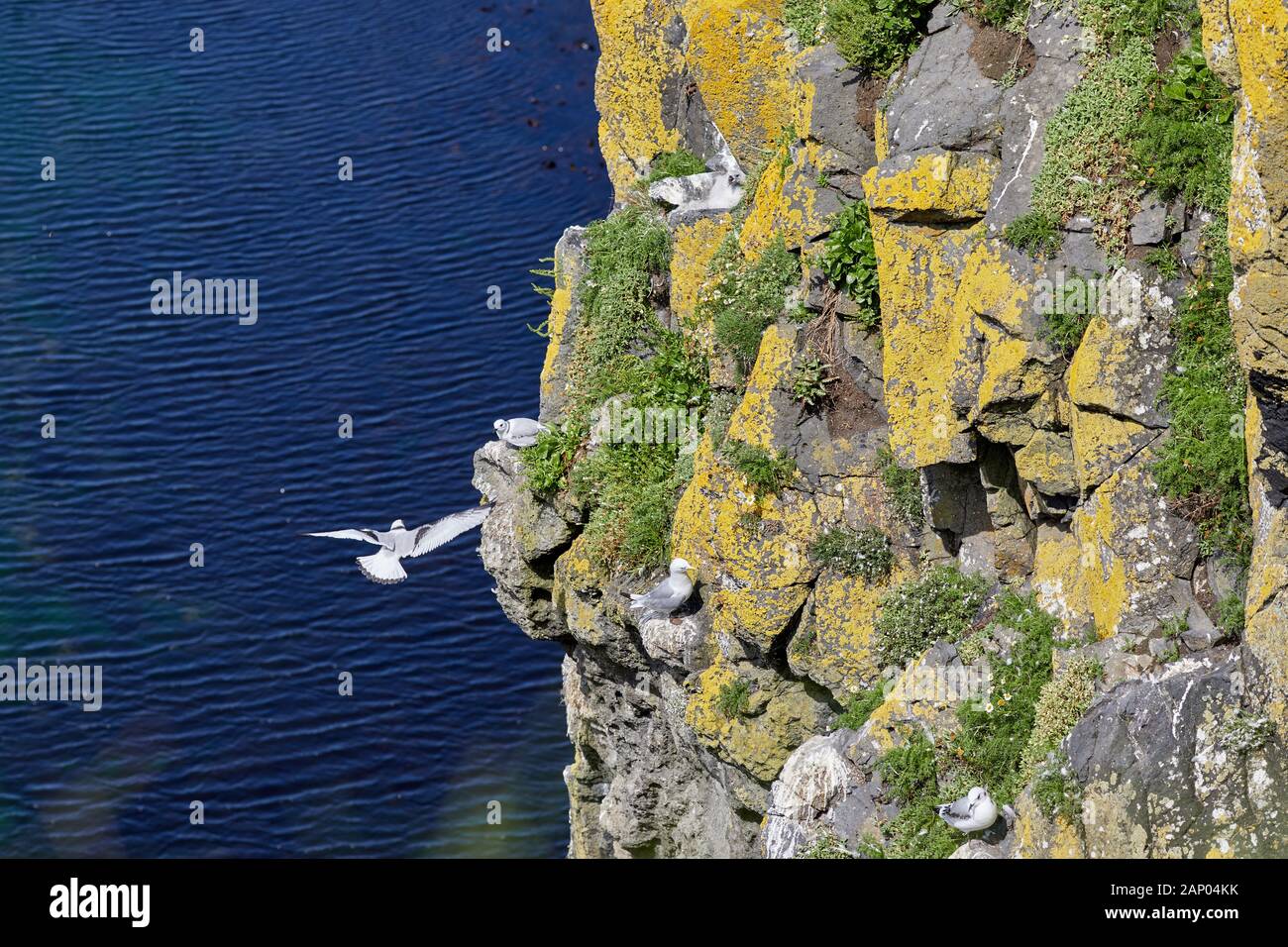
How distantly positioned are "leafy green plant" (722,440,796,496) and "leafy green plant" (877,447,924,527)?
3.50 feet

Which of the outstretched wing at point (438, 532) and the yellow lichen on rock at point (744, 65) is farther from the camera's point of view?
the outstretched wing at point (438, 532)

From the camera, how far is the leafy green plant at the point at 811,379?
643 inches

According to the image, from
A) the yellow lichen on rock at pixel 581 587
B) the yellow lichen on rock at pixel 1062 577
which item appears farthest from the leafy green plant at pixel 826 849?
the yellow lichen on rock at pixel 581 587

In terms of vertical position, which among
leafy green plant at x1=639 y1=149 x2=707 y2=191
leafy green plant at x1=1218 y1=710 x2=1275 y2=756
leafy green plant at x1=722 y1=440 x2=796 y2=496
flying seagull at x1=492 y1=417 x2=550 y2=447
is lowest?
leafy green plant at x1=1218 y1=710 x2=1275 y2=756

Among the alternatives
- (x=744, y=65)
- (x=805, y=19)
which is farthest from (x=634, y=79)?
(x=805, y=19)

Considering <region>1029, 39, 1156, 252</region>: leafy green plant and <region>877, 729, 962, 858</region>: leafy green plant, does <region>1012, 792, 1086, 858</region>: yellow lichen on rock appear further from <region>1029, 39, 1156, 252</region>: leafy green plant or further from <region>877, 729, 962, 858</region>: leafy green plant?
<region>1029, 39, 1156, 252</region>: leafy green plant

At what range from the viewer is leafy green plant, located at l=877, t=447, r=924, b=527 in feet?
52.5

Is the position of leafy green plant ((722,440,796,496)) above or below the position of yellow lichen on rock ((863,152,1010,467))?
below

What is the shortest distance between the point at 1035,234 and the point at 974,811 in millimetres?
4914

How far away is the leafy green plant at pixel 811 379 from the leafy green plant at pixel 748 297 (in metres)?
0.76

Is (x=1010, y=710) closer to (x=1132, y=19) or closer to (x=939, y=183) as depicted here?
(x=939, y=183)

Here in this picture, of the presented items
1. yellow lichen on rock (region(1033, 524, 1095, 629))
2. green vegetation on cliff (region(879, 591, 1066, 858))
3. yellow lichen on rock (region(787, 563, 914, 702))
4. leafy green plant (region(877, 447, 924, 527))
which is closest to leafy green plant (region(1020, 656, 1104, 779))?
green vegetation on cliff (region(879, 591, 1066, 858))

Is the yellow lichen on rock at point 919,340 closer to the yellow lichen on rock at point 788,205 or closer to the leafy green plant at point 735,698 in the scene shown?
the yellow lichen on rock at point 788,205

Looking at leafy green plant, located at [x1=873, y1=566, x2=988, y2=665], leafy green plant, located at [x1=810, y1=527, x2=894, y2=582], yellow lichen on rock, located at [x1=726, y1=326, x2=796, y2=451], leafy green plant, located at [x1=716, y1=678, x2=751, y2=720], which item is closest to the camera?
leafy green plant, located at [x1=873, y1=566, x2=988, y2=665]
